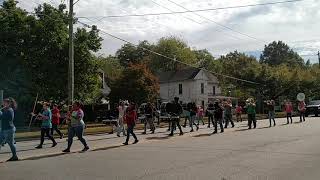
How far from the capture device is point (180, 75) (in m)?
80.1

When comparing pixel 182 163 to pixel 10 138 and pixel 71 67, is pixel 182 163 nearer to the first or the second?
pixel 10 138

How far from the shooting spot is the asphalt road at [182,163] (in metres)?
11.2

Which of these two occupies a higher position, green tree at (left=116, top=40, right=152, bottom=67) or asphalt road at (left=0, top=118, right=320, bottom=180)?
green tree at (left=116, top=40, right=152, bottom=67)

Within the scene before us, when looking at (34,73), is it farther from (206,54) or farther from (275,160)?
(206,54)

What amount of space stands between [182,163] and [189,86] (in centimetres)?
6462

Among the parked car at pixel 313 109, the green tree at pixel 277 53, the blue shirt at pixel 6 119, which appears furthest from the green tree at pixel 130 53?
the blue shirt at pixel 6 119

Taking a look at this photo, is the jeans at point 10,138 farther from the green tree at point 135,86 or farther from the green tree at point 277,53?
the green tree at point 277,53

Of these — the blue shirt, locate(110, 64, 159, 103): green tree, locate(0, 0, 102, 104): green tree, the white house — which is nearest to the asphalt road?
the blue shirt

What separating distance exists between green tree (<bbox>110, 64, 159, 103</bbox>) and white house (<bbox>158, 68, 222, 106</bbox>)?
73.6 ft

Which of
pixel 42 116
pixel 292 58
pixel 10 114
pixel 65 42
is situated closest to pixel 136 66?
pixel 65 42

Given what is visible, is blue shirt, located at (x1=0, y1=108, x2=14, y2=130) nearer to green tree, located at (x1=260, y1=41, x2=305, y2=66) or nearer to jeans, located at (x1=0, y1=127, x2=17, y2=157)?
jeans, located at (x1=0, y1=127, x2=17, y2=157)

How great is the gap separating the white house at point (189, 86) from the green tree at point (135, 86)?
22.4 metres

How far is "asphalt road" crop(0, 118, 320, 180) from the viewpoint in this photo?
11.2 metres

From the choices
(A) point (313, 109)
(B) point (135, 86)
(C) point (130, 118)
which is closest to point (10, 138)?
(C) point (130, 118)
